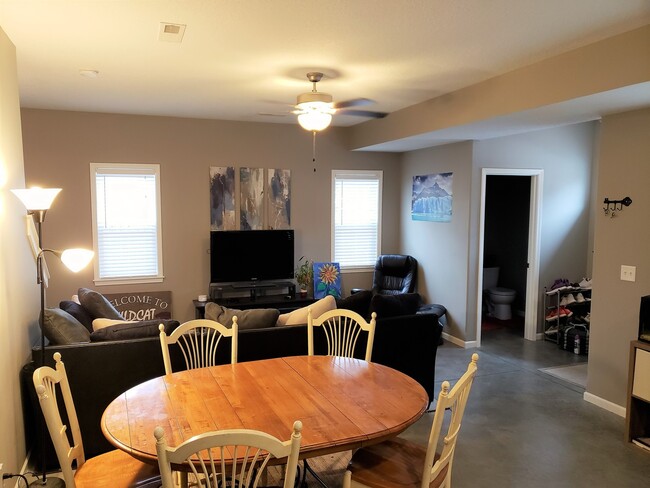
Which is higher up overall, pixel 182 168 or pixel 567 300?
pixel 182 168

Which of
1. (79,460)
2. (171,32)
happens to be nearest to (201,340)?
(79,460)

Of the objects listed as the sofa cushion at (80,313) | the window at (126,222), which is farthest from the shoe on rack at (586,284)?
the sofa cushion at (80,313)

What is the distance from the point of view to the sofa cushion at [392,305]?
393 centimetres

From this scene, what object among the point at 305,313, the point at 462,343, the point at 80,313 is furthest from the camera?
the point at 462,343

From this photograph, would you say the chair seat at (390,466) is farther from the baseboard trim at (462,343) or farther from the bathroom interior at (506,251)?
the bathroom interior at (506,251)

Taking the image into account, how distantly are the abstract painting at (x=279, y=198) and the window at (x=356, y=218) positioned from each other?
0.69 m

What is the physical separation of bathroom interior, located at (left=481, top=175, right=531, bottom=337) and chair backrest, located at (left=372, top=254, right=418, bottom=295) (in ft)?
4.42

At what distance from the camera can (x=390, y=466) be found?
91.7 inches

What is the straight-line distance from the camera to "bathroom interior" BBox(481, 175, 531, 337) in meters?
7.31

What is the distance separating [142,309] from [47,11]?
3988mm

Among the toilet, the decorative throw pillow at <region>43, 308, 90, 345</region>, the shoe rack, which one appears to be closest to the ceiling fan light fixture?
the decorative throw pillow at <region>43, 308, 90, 345</region>

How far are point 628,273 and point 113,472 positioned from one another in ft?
12.9

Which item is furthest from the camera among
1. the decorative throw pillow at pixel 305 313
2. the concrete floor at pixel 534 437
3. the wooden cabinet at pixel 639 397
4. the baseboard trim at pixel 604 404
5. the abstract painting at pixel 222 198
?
the abstract painting at pixel 222 198

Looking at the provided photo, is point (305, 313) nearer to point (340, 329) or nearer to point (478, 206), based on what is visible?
point (340, 329)
